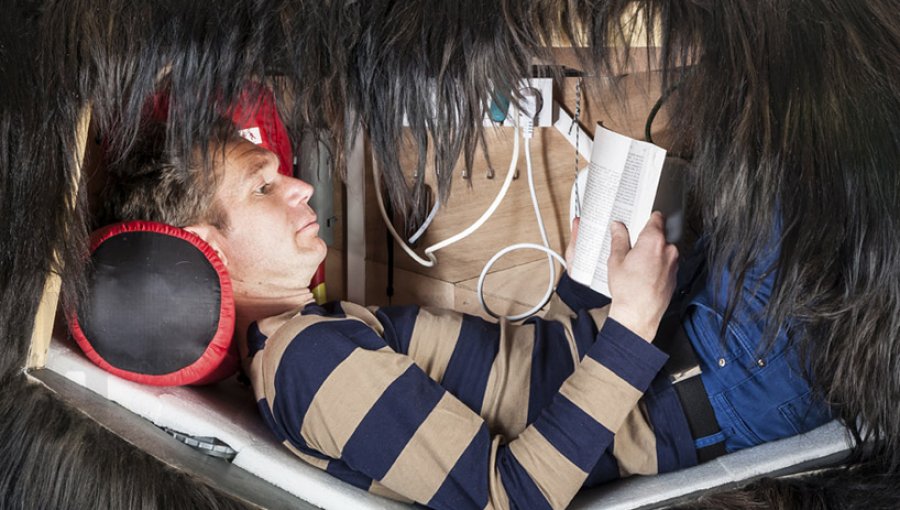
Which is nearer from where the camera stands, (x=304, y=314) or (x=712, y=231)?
(x=712, y=231)

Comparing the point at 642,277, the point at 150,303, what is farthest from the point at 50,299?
the point at 642,277

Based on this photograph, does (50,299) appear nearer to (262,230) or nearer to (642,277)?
Answer: (262,230)

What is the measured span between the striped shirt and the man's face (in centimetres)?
10

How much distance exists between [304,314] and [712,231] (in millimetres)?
476

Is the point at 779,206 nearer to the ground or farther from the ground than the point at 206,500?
farther from the ground

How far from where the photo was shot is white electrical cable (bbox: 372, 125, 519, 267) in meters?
1.46

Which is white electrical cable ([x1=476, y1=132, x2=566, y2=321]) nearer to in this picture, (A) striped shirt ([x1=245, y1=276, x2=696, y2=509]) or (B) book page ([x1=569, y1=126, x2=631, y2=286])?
(B) book page ([x1=569, y1=126, x2=631, y2=286])

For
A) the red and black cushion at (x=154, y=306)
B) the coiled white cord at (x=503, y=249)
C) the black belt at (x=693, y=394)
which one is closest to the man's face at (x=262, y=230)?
the red and black cushion at (x=154, y=306)

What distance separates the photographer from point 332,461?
1047 mm

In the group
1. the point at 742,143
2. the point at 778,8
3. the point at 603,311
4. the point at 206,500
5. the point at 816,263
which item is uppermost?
the point at 778,8

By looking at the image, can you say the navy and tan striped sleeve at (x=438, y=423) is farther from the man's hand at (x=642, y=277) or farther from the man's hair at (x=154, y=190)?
the man's hair at (x=154, y=190)

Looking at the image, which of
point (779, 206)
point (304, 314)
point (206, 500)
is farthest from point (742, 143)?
point (206, 500)

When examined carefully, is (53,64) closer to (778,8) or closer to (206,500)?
(206,500)

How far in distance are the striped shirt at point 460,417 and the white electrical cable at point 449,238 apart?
38 centimetres
